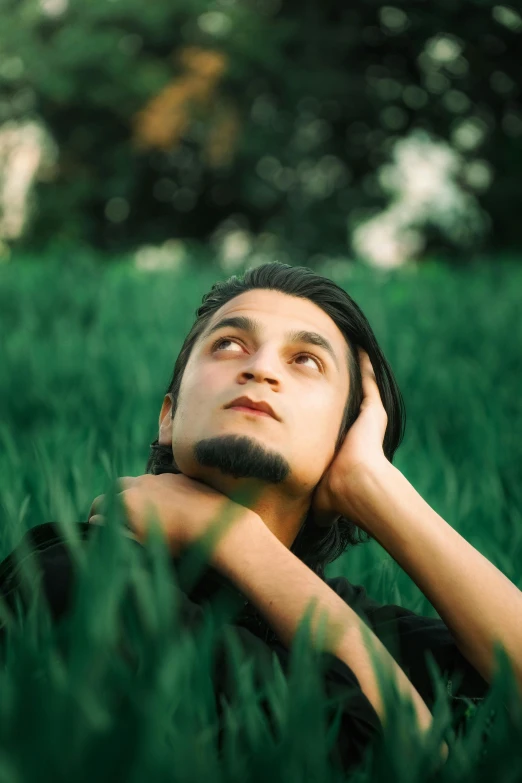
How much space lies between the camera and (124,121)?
14906mm

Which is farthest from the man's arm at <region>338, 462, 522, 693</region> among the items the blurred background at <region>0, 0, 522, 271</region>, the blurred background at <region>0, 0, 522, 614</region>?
the blurred background at <region>0, 0, 522, 271</region>

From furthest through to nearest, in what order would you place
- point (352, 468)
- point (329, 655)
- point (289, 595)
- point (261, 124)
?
point (261, 124)
point (352, 468)
point (289, 595)
point (329, 655)

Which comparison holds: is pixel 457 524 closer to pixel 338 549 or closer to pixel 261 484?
pixel 338 549

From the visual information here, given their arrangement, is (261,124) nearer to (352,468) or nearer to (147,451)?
(147,451)

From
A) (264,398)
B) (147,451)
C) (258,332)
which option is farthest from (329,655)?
(147,451)

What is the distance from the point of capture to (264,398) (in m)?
1.36

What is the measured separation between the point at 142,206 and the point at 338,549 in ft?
49.3

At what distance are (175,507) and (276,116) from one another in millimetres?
14463

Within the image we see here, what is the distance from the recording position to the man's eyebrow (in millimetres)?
1517

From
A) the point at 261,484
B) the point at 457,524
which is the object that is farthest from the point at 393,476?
the point at 457,524

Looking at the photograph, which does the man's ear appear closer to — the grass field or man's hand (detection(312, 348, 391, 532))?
the grass field

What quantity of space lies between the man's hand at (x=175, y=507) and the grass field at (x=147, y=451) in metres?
0.11

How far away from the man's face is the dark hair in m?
0.05

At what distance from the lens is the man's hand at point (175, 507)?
1313mm
